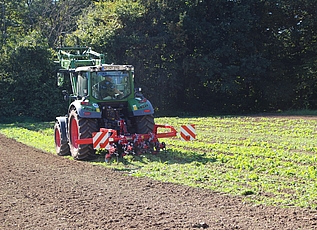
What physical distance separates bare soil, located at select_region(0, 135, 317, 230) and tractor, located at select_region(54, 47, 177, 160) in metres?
1.51

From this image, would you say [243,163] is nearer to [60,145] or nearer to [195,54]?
[60,145]

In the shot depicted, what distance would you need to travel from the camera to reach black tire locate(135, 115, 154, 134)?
1228 centimetres

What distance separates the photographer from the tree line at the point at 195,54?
26.7 meters

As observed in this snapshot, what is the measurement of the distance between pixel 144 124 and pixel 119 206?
5.15 m

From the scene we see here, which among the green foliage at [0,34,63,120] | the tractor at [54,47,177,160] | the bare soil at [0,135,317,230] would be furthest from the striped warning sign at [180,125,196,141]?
the green foliage at [0,34,63,120]

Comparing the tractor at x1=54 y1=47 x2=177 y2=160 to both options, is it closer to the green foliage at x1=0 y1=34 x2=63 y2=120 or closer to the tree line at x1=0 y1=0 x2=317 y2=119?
the green foliage at x1=0 y1=34 x2=63 y2=120

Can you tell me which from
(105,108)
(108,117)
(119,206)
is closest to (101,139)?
(108,117)

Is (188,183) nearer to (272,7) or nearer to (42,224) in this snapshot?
(42,224)

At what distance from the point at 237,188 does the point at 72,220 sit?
9.94ft

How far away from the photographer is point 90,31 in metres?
27.5

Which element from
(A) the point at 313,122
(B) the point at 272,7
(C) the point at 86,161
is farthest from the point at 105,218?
(B) the point at 272,7

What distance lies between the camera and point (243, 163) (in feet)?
34.9

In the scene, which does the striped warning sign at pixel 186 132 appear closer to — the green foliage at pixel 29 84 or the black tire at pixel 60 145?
the black tire at pixel 60 145

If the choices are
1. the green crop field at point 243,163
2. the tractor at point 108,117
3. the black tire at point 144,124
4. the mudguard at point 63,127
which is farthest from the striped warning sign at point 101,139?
the mudguard at point 63,127
